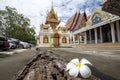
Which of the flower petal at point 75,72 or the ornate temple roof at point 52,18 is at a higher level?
the ornate temple roof at point 52,18

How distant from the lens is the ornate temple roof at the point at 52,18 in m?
33.2

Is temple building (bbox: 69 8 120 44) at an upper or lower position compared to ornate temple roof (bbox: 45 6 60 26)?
lower

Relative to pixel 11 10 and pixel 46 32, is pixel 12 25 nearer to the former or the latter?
pixel 11 10

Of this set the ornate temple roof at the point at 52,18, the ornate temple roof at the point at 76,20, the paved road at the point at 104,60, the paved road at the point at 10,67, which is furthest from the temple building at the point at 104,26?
the paved road at the point at 10,67

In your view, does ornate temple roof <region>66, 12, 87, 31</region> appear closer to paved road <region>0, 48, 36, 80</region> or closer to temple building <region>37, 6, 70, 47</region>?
temple building <region>37, 6, 70, 47</region>

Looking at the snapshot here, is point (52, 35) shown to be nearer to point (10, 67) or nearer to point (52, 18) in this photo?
point (52, 18)

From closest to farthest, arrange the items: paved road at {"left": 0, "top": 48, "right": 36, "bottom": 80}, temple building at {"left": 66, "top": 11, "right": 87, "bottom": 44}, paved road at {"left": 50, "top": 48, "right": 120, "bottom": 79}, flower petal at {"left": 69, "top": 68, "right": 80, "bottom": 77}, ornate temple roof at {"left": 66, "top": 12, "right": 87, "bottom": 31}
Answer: flower petal at {"left": 69, "top": 68, "right": 80, "bottom": 77} < paved road at {"left": 50, "top": 48, "right": 120, "bottom": 79} < paved road at {"left": 0, "top": 48, "right": 36, "bottom": 80} < temple building at {"left": 66, "top": 11, "right": 87, "bottom": 44} < ornate temple roof at {"left": 66, "top": 12, "right": 87, "bottom": 31}

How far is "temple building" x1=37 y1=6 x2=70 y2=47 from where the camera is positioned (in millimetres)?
29812

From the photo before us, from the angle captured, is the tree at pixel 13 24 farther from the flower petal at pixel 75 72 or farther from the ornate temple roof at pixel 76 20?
the flower petal at pixel 75 72

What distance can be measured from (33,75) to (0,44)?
30.2 ft

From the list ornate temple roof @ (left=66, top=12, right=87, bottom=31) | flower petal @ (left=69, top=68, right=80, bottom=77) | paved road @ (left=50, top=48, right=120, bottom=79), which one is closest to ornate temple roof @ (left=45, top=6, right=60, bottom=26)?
ornate temple roof @ (left=66, top=12, right=87, bottom=31)

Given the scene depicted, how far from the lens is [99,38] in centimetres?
2189

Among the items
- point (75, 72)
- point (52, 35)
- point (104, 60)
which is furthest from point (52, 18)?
point (75, 72)

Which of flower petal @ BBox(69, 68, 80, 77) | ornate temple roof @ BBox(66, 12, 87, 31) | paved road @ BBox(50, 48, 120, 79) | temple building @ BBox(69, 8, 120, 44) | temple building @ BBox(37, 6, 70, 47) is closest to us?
flower petal @ BBox(69, 68, 80, 77)
